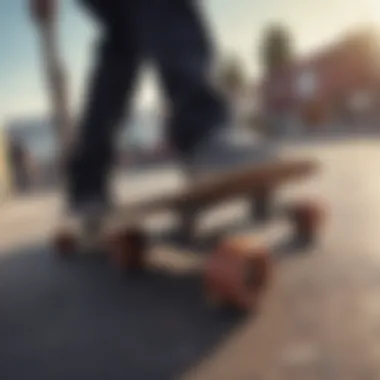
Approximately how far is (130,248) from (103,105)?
222 mm

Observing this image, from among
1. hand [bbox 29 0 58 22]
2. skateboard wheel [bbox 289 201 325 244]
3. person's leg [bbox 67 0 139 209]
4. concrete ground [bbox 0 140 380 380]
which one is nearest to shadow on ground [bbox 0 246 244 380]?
concrete ground [bbox 0 140 380 380]

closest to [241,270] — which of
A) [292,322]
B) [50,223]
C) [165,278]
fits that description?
[292,322]

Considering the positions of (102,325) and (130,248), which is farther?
(130,248)

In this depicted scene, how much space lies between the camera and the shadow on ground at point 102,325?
0.60m

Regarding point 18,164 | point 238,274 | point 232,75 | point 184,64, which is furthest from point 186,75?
point 18,164

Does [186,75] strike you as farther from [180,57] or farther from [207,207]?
[207,207]

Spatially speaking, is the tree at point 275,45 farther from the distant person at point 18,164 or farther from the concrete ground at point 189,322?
the distant person at point 18,164

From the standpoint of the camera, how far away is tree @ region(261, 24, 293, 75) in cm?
81

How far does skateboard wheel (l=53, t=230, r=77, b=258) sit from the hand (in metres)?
0.36

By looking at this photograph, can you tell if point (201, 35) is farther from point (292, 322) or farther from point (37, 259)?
point (37, 259)

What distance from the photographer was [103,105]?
0.95 metres

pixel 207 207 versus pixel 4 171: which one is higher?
pixel 4 171

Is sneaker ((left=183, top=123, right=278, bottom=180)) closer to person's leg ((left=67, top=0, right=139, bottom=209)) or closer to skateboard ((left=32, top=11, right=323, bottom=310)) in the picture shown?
skateboard ((left=32, top=11, right=323, bottom=310))

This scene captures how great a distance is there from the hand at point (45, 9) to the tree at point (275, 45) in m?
0.31
